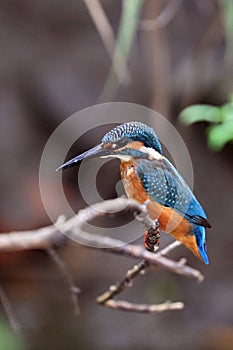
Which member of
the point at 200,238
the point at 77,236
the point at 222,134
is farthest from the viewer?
the point at 222,134

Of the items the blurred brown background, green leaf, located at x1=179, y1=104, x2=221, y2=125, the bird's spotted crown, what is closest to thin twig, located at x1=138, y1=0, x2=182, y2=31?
the blurred brown background

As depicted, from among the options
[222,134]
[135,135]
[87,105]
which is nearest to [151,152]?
[135,135]

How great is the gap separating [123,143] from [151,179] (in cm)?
3

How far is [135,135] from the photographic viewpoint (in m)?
0.43

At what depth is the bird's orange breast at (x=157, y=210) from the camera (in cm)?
42

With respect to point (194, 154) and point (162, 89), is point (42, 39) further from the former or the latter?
point (194, 154)

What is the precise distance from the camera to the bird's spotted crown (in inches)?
17.0

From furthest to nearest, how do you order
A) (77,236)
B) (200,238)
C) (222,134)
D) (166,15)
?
(166,15) < (222,134) < (200,238) < (77,236)

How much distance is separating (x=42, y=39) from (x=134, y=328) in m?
0.87

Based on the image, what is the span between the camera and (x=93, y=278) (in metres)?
1.92

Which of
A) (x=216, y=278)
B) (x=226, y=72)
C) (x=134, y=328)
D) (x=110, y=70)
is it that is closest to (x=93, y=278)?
(x=134, y=328)

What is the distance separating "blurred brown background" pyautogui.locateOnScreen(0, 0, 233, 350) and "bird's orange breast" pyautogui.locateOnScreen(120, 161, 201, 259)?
0.92 m

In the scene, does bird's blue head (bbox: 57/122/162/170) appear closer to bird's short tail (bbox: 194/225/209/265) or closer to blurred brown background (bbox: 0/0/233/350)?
bird's short tail (bbox: 194/225/209/265)

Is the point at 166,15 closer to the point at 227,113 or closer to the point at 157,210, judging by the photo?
the point at 227,113
